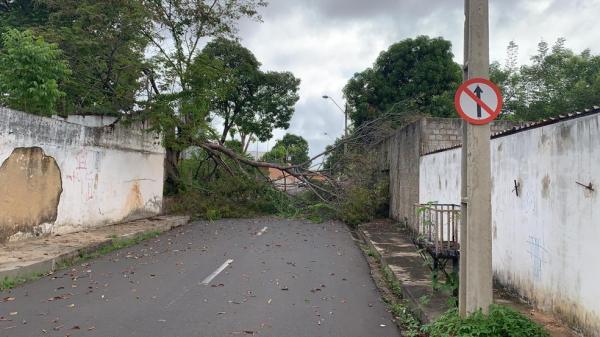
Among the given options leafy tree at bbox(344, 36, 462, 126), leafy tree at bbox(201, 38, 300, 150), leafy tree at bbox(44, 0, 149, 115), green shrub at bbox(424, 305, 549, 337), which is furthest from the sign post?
leafy tree at bbox(201, 38, 300, 150)

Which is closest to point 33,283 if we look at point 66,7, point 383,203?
point 66,7

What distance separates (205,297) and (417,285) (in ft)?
11.2

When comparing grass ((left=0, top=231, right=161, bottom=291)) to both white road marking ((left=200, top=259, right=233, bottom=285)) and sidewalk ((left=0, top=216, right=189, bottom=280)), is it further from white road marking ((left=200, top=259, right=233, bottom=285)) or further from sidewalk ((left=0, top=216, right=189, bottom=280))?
white road marking ((left=200, top=259, right=233, bottom=285))

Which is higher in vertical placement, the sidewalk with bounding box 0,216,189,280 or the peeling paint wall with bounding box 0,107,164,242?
the peeling paint wall with bounding box 0,107,164,242

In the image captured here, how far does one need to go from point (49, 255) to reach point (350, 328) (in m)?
7.02

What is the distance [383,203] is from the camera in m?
20.7

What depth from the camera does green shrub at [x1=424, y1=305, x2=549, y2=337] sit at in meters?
4.90

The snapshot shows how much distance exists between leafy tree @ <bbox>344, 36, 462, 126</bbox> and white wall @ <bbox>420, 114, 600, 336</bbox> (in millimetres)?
22343

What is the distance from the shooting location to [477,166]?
17.6 feet

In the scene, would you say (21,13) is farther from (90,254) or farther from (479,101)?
(479,101)

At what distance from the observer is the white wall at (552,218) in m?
5.08

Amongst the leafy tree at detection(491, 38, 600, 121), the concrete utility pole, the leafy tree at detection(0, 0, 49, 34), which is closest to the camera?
the concrete utility pole

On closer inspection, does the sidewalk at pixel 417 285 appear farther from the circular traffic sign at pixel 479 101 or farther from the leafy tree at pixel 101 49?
the leafy tree at pixel 101 49

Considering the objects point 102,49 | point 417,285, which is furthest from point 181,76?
point 417,285
